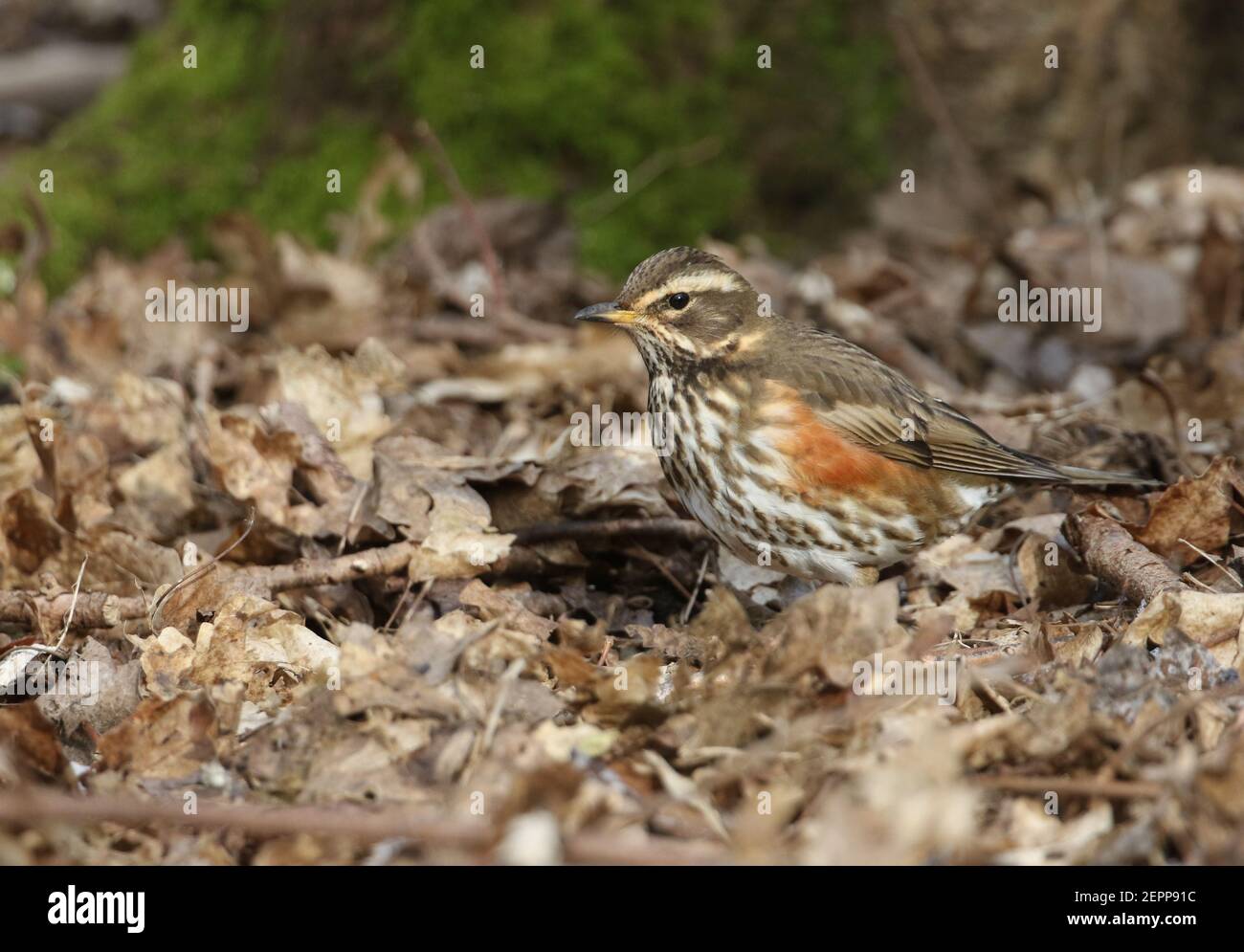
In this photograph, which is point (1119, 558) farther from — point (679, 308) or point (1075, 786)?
point (679, 308)

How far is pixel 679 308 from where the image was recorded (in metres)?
5.81

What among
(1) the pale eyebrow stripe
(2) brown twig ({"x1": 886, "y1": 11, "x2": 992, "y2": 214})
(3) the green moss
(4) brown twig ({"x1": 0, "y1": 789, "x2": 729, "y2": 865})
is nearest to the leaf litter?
(4) brown twig ({"x1": 0, "y1": 789, "x2": 729, "y2": 865})

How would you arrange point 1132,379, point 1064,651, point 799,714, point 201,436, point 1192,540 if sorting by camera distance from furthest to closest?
point 1132,379 → point 201,436 → point 1192,540 → point 1064,651 → point 799,714

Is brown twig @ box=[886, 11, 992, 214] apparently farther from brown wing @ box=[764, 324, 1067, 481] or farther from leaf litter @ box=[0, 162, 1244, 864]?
brown wing @ box=[764, 324, 1067, 481]

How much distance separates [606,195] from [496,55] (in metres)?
1.16

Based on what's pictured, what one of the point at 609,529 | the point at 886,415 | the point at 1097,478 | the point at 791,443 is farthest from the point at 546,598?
the point at 1097,478

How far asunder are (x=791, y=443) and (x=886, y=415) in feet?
1.74

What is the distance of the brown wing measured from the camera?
5.73 meters

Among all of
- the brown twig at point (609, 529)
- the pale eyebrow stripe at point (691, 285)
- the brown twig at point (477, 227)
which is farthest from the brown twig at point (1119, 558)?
the brown twig at point (477, 227)

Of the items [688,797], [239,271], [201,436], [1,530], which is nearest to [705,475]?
[688,797]

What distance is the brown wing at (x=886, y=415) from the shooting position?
18.8 feet

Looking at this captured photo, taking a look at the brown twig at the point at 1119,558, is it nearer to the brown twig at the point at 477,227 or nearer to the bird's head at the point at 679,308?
the bird's head at the point at 679,308

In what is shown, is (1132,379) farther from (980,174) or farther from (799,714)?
(799,714)

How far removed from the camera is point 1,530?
222 inches
